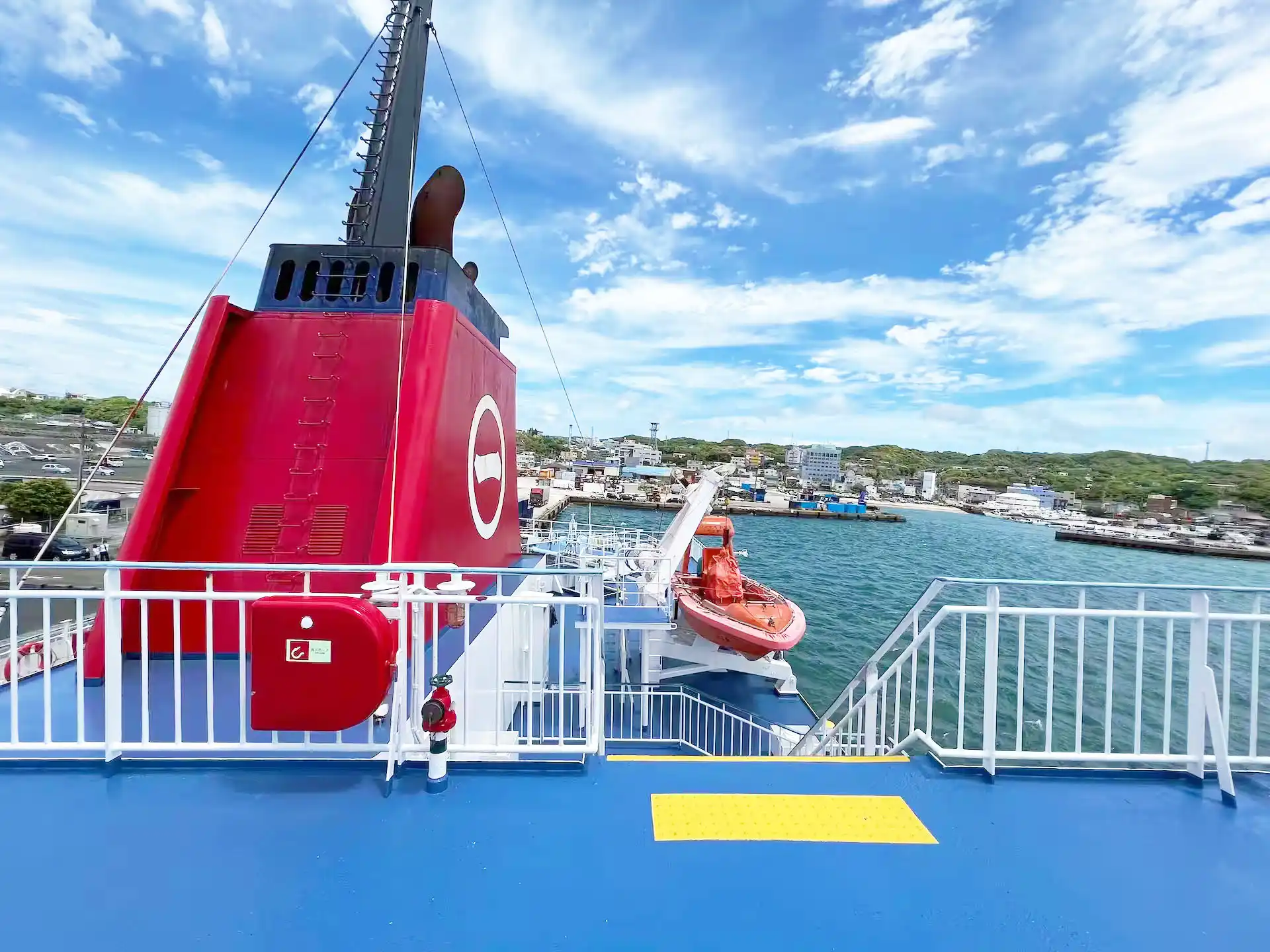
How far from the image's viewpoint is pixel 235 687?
4.41 m

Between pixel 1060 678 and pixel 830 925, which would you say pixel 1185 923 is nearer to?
pixel 830 925

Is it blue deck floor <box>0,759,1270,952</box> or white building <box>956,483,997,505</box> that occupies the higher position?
blue deck floor <box>0,759,1270,952</box>

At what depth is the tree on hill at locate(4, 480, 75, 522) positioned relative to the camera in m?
24.9

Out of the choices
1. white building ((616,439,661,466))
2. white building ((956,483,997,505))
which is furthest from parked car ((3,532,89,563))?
white building ((956,483,997,505))

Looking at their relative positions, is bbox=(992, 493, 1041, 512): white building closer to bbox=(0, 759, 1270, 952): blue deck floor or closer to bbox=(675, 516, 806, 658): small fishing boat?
bbox=(675, 516, 806, 658): small fishing boat

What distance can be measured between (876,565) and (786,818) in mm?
39152

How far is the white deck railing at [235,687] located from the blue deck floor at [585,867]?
172 mm

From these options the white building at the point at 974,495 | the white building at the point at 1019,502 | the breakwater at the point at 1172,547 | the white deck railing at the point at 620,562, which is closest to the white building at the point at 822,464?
the white building at the point at 974,495

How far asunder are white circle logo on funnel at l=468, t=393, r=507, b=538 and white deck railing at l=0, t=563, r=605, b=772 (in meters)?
1.43

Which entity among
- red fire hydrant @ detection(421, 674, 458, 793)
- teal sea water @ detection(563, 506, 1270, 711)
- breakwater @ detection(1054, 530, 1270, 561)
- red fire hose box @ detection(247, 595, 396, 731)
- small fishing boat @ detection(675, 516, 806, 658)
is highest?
red fire hose box @ detection(247, 595, 396, 731)

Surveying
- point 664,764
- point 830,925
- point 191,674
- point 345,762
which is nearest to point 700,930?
point 830,925

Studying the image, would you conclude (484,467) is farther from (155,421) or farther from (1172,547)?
(1172,547)

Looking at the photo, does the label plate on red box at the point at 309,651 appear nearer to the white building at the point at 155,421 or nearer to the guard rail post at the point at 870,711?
the guard rail post at the point at 870,711

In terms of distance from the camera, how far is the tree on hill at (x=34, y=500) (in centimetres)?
2486
